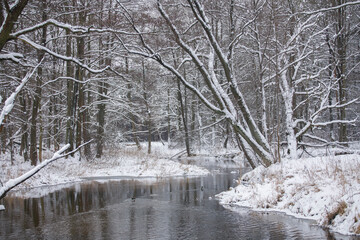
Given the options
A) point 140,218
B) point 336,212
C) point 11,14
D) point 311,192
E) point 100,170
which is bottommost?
point 140,218

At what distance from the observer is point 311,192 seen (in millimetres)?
7922

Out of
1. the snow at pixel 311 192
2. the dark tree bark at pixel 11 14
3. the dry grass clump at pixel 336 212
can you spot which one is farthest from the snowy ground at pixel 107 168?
the dry grass clump at pixel 336 212

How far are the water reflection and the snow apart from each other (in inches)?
16.5

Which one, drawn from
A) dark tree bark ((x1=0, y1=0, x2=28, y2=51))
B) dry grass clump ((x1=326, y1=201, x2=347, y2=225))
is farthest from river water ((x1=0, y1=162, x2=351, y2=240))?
dark tree bark ((x1=0, y1=0, x2=28, y2=51))

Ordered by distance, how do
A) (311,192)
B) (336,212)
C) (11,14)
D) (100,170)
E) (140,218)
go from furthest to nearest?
(100,170) < (140,218) < (311,192) < (336,212) < (11,14)

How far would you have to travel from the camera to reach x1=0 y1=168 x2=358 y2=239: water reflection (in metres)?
6.66

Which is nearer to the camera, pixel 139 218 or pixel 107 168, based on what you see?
pixel 139 218

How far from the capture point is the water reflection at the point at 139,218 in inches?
262

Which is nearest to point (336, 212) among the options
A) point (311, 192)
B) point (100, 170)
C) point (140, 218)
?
point (311, 192)

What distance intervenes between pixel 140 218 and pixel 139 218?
1.0 inches

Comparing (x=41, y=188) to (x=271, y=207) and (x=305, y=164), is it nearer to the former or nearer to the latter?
(x=271, y=207)

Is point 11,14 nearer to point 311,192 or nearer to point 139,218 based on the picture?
point 139,218

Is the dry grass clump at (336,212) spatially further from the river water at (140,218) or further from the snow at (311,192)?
the river water at (140,218)

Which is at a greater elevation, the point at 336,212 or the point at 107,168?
the point at 107,168
